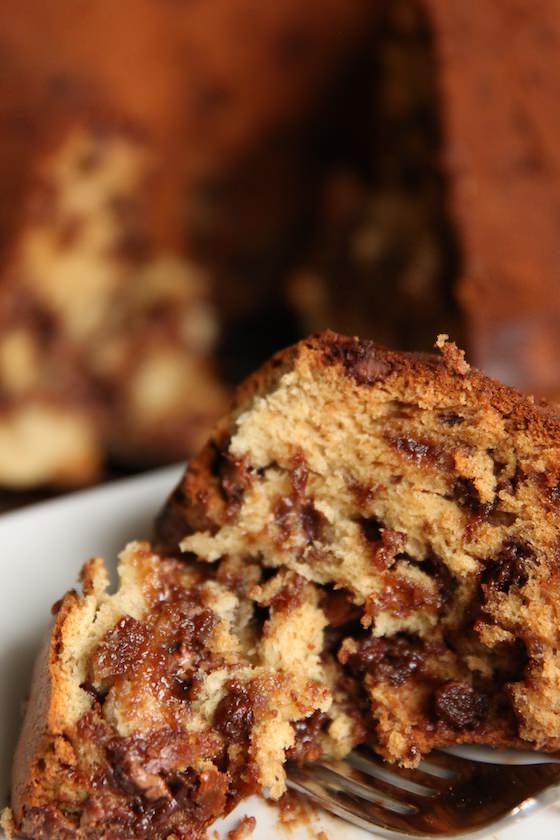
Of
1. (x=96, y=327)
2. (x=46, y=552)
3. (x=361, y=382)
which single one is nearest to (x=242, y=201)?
(x=96, y=327)

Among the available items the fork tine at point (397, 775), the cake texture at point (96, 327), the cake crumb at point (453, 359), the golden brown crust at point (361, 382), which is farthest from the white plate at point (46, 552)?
the cake texture at point (96, 327)

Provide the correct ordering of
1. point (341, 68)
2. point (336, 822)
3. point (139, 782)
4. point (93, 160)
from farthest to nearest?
point (341, 68), point (93, 160), point (336, 822), point (139, 782)

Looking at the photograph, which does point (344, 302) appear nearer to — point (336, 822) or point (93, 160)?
point (93, 160)

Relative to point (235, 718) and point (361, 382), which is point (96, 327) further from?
point (235, 718)

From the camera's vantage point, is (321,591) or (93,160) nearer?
(321,591)

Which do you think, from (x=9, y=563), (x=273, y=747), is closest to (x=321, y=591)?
(x=273, y=747)

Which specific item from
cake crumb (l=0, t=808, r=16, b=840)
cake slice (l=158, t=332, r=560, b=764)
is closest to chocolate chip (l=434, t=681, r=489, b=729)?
cake slice (l=158, t=332, r=560, b=764)
